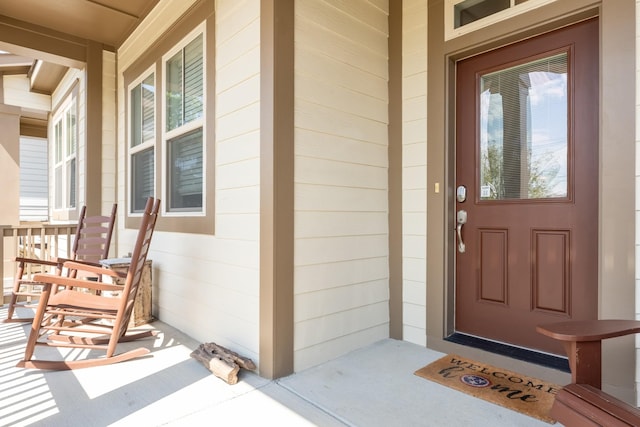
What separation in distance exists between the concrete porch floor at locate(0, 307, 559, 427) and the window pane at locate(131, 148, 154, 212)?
1.84 metres

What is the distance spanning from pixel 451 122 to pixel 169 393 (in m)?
2.51

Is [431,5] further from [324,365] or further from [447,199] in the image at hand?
[324,365]

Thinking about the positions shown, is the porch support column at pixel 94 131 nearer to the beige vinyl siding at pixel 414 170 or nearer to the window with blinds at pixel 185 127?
the window with blinds at pixel 185 127

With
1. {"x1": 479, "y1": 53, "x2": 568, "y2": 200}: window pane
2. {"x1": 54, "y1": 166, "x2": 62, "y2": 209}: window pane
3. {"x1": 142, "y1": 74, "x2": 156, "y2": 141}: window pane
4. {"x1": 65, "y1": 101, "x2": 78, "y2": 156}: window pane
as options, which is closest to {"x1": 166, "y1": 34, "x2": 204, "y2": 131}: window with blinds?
{"x1": 142, "y1": 74, "x2": 156, "y2": 141}: window pane

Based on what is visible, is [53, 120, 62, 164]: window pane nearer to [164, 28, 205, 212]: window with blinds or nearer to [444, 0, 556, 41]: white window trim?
[164, 28, 205, 212]: window with blinds

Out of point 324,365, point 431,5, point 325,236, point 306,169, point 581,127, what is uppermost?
point 431,5

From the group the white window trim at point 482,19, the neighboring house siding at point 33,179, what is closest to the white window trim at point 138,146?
the white window trim at point 482,19

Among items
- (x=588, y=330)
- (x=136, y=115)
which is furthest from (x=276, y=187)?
(x=136, y=115)

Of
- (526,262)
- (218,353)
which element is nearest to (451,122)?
(526,262)

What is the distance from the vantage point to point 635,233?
1796 millimetres

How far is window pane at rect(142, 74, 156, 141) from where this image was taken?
12.1ft

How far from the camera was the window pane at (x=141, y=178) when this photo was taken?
3757 millimetres

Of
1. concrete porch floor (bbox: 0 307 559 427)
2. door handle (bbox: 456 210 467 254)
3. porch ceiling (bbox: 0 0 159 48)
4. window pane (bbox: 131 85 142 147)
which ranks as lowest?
concrete porch floor (bbox: 0 307 559 427)

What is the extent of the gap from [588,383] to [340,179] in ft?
5.63
